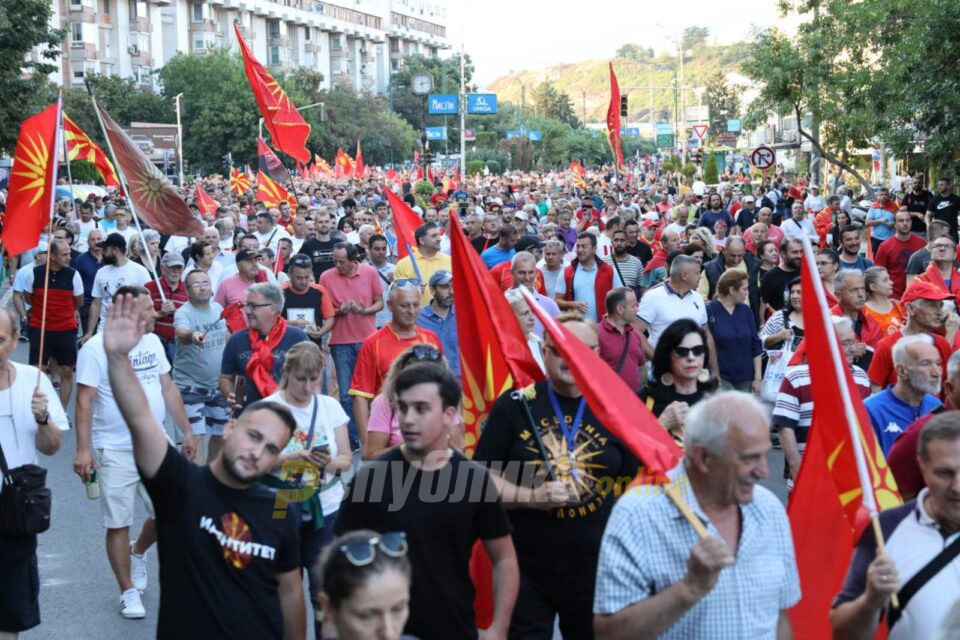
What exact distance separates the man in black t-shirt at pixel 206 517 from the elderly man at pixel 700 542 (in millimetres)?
1245

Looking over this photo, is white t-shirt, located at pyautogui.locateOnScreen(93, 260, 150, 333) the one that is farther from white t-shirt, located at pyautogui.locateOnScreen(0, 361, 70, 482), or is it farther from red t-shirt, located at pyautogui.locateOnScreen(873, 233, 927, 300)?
red t-shirt, located at pyautogui.locateOnScreen(873, 233, 927, 300)

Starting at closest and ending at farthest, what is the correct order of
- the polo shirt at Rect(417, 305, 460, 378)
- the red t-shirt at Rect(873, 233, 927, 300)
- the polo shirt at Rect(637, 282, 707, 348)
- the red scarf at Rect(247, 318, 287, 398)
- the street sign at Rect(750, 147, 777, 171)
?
the red scarf at Rect(247, 318, 287, 398) < the polo shirt at Rect(417, 305, 460, 378) < the polo shirt at Rect(637, 282, 707, 348) < the red t-shirt at Rect(873, 233, 927, 300) < the street sign at Rect(750, 147, 777, 171)

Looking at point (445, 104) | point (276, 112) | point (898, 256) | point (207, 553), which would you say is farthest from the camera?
point (445, 104)

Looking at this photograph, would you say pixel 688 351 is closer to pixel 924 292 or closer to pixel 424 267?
pixel 924 292

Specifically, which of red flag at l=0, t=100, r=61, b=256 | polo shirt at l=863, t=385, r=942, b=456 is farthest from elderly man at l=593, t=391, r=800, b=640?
red flag at l=0, t=100, r=61, b=256

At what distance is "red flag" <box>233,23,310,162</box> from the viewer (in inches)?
818

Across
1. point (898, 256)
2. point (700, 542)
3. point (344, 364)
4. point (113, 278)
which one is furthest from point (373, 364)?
point (898, 256)

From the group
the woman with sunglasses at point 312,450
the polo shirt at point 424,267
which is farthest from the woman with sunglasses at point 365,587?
the polo shirt at point 424,267

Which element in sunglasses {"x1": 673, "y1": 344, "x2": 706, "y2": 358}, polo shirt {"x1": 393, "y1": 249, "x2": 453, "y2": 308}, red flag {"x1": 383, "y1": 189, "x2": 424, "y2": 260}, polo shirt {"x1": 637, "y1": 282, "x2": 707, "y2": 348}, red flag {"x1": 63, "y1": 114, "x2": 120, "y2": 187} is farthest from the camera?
red flag {"x1": 63, "y1": 114, "x2": 120, "y2": 187}

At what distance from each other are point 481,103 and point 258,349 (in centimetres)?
5672

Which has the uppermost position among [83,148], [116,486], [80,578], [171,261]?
[83,148]

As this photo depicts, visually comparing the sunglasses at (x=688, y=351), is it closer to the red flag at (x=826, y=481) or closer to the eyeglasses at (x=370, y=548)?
the red flag at (x=826, y=481)

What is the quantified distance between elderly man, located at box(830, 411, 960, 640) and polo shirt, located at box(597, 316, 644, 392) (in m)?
4.23

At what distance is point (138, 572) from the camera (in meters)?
7.63
